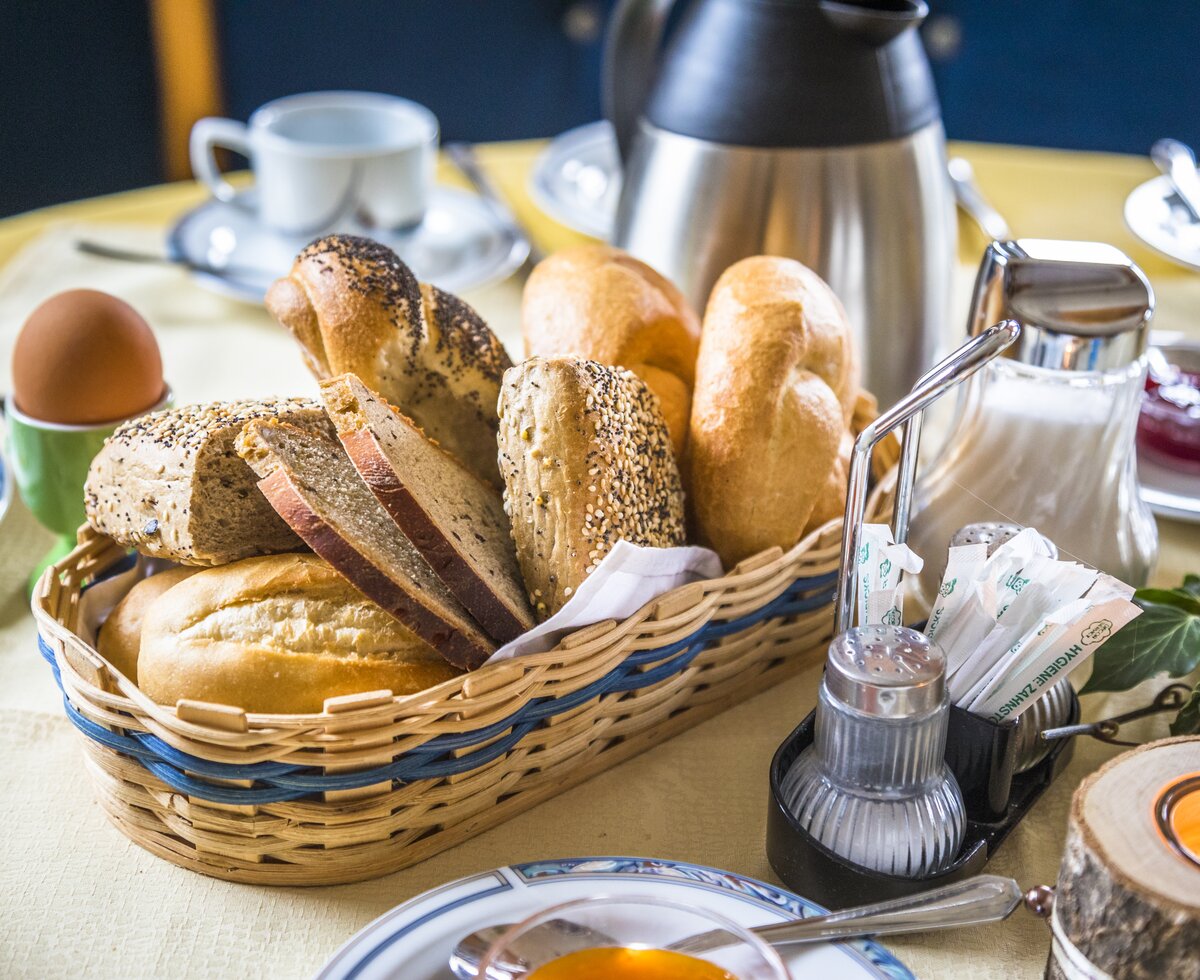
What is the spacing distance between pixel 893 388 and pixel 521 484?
1.41 feet

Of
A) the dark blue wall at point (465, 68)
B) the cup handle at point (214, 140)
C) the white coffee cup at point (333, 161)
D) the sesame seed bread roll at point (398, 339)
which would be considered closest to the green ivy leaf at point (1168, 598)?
the sesame seed bread roll at point (398, 339)

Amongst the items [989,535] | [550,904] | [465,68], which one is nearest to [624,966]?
A: [550,904]

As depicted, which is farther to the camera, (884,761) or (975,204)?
(975,204)

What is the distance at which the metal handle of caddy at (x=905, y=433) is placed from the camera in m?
0.53

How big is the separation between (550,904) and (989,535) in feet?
0.96

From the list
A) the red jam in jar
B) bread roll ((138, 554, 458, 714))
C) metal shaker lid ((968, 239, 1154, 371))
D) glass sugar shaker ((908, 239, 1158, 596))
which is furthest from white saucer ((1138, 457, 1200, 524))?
bread roll ((138, 554, 458, 714))

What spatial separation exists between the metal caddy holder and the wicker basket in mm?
83

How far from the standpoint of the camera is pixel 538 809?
24.9 inches

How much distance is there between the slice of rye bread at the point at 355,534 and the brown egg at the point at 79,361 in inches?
6.7

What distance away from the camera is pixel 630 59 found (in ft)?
3.16

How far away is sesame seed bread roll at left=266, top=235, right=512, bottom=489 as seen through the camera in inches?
28.0

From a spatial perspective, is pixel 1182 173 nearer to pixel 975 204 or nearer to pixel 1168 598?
pixel 975 204

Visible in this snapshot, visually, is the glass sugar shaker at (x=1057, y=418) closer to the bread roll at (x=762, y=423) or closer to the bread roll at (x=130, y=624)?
the bread roll at (x=762, y=423)

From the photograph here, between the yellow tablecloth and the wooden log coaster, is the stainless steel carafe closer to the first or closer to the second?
the yellow tablecloth
